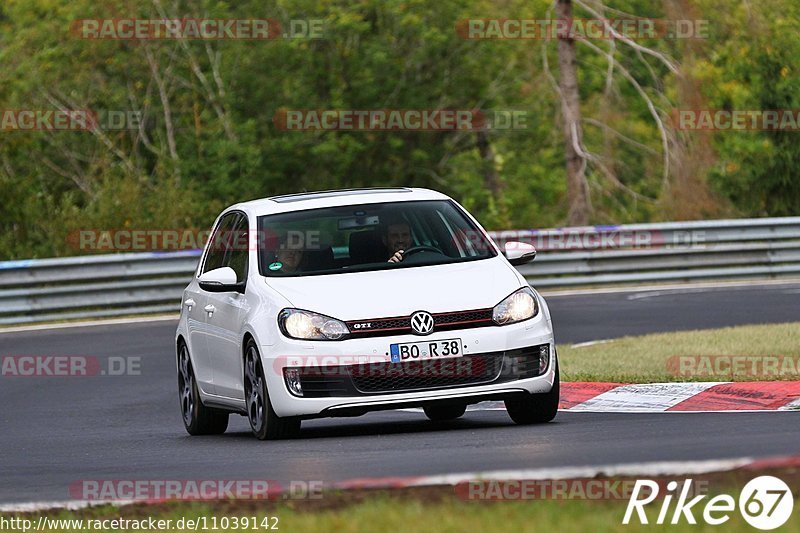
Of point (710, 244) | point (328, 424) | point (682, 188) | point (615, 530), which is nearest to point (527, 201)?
point (682, 188)

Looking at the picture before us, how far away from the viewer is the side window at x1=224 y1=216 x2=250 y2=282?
483 inches

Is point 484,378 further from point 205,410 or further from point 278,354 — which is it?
point 205,410

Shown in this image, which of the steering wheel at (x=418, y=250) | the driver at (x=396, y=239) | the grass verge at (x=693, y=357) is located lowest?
the grass verge at (x=693, y=357)

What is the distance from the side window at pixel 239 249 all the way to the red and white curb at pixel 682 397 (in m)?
2.47

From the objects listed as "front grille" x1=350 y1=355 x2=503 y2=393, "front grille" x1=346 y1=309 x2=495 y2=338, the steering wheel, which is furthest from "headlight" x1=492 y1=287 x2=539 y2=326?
the steering wheel

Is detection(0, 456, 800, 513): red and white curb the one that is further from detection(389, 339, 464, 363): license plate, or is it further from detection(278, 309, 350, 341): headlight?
detection(278, 309, 350, 341): headlight

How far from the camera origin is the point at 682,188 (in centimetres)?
3384

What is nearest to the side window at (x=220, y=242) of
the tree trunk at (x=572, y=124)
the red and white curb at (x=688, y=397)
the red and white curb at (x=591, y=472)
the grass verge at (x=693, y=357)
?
the red and white curb at (x=688, y=397)

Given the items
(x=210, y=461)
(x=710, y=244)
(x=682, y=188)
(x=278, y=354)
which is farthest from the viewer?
(x=682, y=188)

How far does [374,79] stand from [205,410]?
3478 cm

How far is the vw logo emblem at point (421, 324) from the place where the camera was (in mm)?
10891

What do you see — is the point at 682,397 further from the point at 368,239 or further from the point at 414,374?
the point at 414,374

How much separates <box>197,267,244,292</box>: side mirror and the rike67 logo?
5.33 m

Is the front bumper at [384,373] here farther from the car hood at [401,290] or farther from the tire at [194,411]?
the tire at [194,411]
